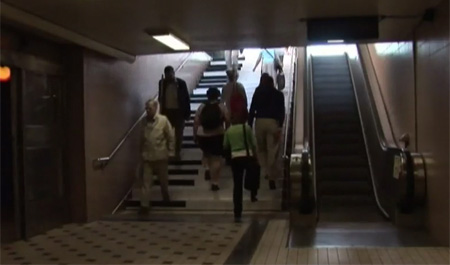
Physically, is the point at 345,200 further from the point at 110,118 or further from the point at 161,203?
the point at 110,118

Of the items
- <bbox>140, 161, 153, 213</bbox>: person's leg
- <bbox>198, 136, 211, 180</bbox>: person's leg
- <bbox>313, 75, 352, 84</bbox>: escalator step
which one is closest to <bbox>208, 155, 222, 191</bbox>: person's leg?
<bbox>198, 136, 211, 180</bbox>: person's leg

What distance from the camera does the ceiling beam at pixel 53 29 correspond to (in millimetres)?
5633

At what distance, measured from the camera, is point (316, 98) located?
1174 cm

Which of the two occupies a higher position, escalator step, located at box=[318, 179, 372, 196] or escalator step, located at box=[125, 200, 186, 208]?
escalator step, located at box=[318, 179, 372, 196]

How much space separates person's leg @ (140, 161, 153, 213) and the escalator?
8.24ft

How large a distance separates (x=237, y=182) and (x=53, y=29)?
3.01 metres

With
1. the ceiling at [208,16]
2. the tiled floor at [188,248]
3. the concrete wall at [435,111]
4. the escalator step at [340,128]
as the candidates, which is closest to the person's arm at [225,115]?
the ceiling at [208,16]

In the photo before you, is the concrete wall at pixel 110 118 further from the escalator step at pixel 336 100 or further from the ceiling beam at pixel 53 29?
the escalator step at pixel 336 100

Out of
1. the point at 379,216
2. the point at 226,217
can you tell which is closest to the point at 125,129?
the point at 226,217

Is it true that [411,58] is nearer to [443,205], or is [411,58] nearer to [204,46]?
[443,205]

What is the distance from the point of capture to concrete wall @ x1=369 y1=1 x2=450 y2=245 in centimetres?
568

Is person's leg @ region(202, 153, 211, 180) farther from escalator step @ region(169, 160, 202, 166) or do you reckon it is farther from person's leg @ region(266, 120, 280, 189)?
person's leg @ region(266, 120, 280, 189)

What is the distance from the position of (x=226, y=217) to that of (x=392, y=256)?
301 cm

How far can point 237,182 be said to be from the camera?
763 cm
